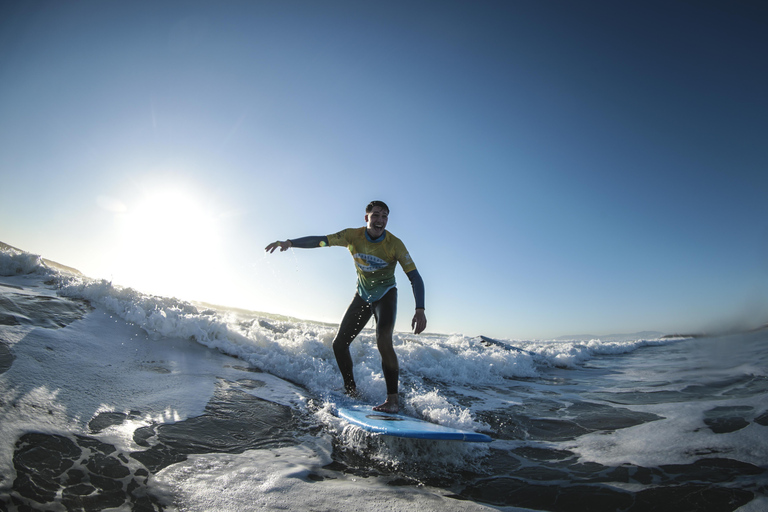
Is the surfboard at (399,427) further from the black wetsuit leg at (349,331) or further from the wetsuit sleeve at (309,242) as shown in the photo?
the wetsuit sleeve at (309,242)

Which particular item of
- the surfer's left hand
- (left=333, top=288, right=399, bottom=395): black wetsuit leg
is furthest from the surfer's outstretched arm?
the surfer's left hand

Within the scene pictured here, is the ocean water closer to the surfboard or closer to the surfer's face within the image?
the surfboard

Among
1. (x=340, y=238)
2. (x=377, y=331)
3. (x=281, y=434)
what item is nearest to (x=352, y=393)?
(x=377, y=331)

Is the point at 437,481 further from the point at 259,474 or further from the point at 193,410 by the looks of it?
the point at 193,410

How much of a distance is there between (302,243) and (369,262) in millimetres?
932

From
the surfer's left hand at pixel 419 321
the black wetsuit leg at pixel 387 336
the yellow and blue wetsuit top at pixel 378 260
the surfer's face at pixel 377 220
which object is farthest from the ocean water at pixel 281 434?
the surfer's face at pixel 377 220

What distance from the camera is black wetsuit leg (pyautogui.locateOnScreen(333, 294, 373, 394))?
448cm

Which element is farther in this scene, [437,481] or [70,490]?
[437,481]

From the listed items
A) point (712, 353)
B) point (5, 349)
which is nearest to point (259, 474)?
point (5, 349)

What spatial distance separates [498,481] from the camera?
254 cm

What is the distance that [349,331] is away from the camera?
14.8 feet

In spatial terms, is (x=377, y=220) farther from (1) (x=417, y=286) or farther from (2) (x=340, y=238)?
(1) (x=417, y=286)

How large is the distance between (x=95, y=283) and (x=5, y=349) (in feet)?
Answer: 11.6

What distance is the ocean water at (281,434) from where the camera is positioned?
82.7 inches
